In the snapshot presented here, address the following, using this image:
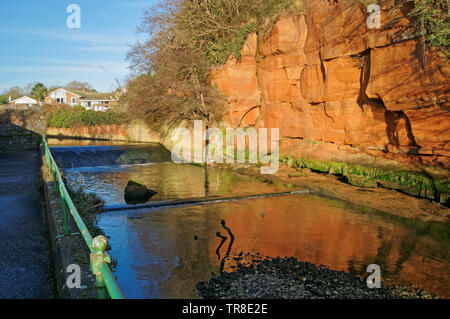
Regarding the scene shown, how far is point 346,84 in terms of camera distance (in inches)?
658

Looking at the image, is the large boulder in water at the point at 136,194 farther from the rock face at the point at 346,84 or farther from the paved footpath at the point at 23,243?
the rock face at the point at 346,84

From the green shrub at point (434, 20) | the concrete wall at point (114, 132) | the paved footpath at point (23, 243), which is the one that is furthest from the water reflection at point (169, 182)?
the concrete wall at point (114, 132)

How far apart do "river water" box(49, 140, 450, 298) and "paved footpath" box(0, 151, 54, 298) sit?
143 centimetres

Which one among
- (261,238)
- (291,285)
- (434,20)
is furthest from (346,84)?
(291,285)

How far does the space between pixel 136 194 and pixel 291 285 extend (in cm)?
848

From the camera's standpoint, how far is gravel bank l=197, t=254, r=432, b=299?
557cm

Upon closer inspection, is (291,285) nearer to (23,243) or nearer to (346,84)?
(23,243)

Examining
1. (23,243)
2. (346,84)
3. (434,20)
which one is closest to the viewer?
(23,243)

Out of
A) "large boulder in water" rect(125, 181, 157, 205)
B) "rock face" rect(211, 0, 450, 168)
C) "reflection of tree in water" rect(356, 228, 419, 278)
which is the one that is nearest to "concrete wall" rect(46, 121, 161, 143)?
"rock face" rect(211, 0, 450, 168)

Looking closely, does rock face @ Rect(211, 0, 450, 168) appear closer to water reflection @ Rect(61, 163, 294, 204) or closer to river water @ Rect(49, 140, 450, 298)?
river water @ Rect(49, 140, 450, 298)
